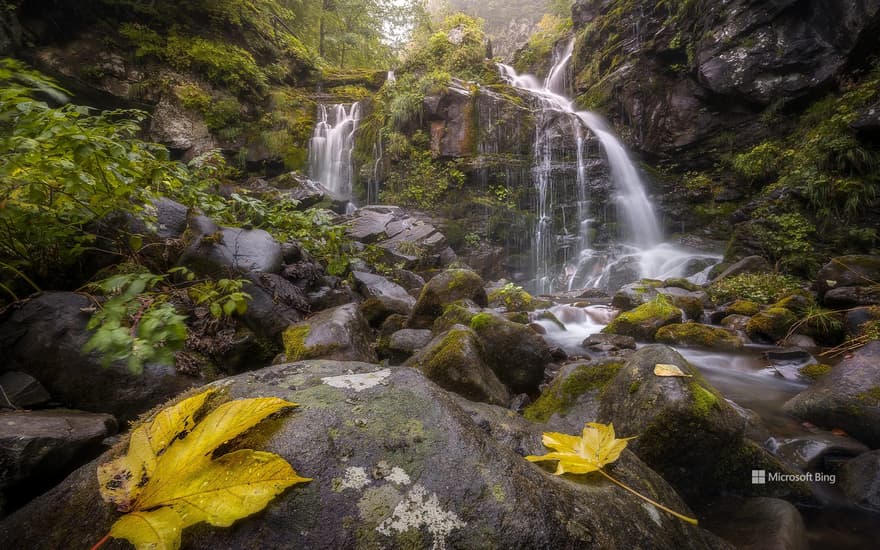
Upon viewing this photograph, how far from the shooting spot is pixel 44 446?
1.62 m

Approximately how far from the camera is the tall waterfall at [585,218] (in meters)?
12.2

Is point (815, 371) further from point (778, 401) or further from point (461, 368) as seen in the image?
point (461, 368)

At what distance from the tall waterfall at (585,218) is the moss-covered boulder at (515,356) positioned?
8684mm

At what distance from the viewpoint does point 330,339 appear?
349cm

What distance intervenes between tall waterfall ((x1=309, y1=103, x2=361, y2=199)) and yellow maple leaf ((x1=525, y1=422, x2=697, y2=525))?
13.8m

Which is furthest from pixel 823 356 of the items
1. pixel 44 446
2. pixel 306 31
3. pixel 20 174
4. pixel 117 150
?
pixel 306 31

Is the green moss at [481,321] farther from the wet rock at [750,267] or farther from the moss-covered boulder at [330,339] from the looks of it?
the wet rock at [750,267]

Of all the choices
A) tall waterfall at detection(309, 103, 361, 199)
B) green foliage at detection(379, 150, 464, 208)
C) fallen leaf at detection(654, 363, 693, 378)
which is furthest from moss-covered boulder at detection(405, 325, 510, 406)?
tall waterfall at detection(309, 103, 361, 199)

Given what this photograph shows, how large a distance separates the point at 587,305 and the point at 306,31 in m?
19.5

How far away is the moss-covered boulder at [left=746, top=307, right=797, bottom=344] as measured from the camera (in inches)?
230

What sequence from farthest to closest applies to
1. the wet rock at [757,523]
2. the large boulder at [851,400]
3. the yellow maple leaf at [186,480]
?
the large boulder at [851,400] → the wet rock at [757,523] → the yellow maple leaf at [186,480]

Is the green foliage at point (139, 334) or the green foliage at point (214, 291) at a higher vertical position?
the green foliage at point (139, 334)

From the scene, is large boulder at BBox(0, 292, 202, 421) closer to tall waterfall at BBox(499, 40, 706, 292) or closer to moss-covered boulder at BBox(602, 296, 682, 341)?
moss-covered boulder at BBox(602, 296, 682, 341)

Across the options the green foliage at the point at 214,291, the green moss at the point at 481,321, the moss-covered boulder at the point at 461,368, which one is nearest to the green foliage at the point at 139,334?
the green foliage at the point at 214,291
